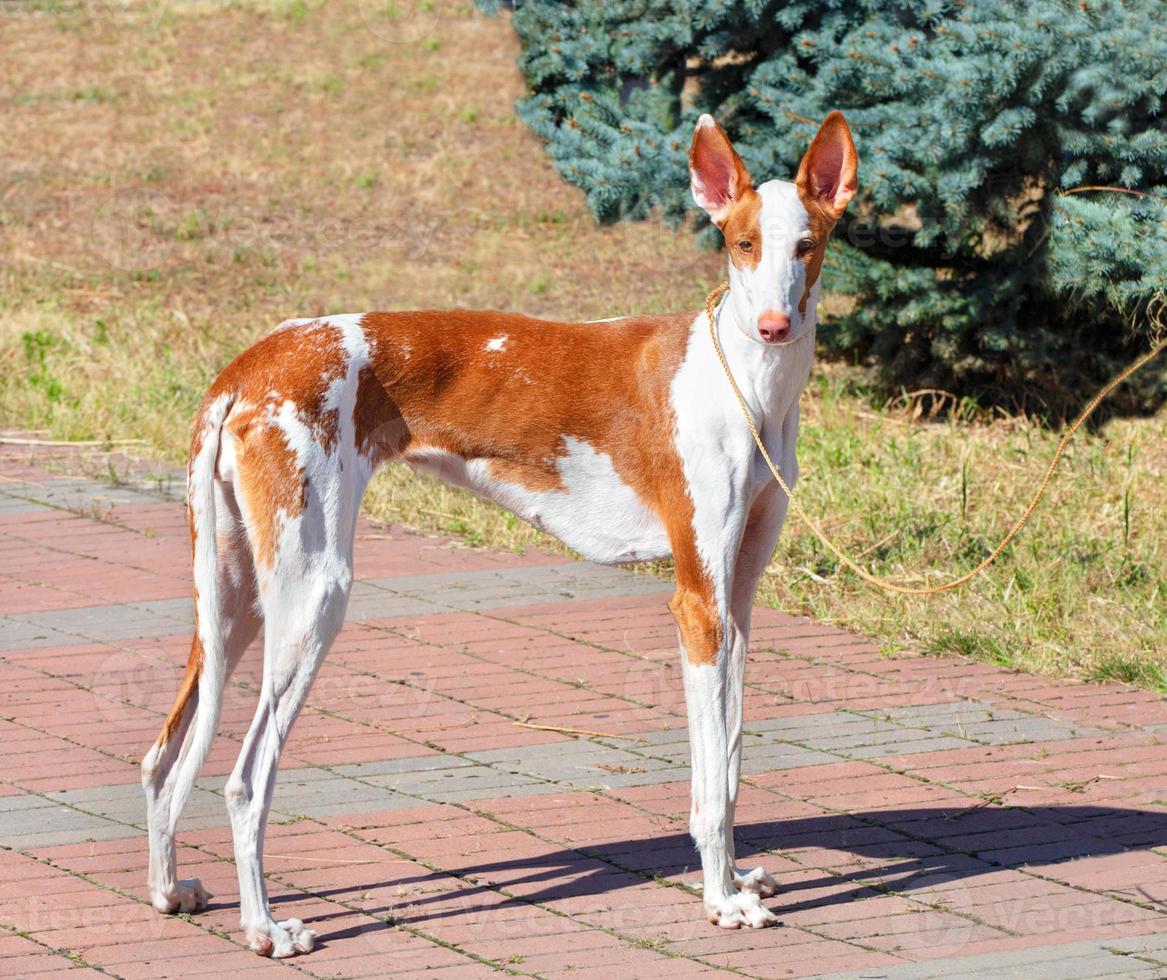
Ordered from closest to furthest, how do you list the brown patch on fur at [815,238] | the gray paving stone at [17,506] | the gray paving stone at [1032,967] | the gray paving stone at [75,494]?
the gray paving stone at [1032,967] < the brown patch on fur at [815,238] < the gray paving stone at [17,506] < the gray paving stone at [75,494]

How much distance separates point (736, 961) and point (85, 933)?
5.45 ft

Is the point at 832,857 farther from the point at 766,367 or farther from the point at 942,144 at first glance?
the point at 942,144

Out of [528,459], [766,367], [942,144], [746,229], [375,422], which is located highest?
[746,229]

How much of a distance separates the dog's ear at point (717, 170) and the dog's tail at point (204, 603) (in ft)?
4.45

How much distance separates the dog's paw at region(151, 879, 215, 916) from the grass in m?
3.32

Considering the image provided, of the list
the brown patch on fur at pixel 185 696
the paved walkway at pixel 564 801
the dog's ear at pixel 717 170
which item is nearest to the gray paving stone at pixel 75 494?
the paved walkway at pixel 564 801

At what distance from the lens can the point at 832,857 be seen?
16.4ft

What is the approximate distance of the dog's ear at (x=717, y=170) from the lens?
4445 millimetres

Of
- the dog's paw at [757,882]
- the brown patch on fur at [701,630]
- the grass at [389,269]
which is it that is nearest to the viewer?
the brown patch on fur at [701,630]

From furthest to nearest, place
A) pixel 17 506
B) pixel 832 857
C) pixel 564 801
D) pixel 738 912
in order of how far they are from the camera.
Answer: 1. pixel 17 506
2. pixel 564 801
3. pixel 832 857
4. pixel 738 912

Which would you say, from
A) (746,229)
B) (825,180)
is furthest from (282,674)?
(825,180)

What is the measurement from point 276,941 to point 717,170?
227cm

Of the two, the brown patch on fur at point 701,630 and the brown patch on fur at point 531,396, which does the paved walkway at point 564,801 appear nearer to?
the brown patch on fur at point 701,630

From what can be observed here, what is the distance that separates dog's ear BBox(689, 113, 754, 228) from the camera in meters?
4.45
